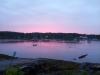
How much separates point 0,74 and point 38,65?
12.6 feet

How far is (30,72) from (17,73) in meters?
11.3

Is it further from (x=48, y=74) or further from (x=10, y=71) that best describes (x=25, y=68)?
(x=10, y=71)

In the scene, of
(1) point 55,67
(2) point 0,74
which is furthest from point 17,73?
(1) point 55,67

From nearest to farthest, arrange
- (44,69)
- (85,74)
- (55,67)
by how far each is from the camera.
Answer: (85,74) → (44,69) → (55,67)

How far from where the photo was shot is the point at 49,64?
20.7 meters

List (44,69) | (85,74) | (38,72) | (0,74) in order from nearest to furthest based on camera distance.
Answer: (85,74) < (0,74) < (38,72) < (44,69)

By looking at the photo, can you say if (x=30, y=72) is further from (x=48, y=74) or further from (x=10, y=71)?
(x=10, y=71)

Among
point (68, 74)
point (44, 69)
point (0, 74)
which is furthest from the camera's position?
point (44, 69)

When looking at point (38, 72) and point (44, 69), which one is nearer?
point (38, 72)

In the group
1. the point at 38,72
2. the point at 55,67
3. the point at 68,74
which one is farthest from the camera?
the point at 55,67

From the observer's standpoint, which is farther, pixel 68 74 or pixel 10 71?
pixel 68 74

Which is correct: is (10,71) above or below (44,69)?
above

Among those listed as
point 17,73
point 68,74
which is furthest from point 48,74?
point 17,73

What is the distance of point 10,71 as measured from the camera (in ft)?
18.1
